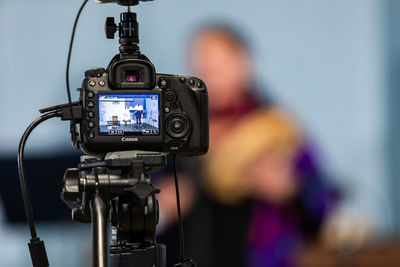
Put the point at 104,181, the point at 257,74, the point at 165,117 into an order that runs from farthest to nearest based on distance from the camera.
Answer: the point at 257,74
the point at 165,117
the point at 104,181

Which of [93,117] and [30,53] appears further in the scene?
[30,53]

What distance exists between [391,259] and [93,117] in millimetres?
2288

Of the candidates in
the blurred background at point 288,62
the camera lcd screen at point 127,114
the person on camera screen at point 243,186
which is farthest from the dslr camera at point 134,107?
the blurred background at point 288,62

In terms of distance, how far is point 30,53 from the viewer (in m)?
4.33

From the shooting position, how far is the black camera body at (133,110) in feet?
4.93

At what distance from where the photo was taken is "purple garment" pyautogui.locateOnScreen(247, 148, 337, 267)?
3.55 m

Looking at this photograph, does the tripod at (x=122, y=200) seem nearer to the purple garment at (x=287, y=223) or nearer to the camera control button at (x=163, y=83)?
the camera control button at (x=163, y=83)

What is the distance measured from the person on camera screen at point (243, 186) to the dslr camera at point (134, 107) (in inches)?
76.5

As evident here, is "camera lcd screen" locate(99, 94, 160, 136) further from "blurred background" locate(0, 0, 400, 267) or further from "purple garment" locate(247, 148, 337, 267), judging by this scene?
"blurred background" locate(0, 0, 400, 267)

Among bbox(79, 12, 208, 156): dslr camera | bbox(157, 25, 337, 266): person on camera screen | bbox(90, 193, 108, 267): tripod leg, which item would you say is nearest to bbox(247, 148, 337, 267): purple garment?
bbox(157, 25, 337, 266): person on camera screen

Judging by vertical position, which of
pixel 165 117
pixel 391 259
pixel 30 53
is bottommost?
pixel 391 259

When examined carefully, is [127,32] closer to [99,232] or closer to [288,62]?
[99,232]

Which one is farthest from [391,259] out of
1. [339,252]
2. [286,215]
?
[286,215]

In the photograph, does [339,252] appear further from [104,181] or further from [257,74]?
[104,181]
